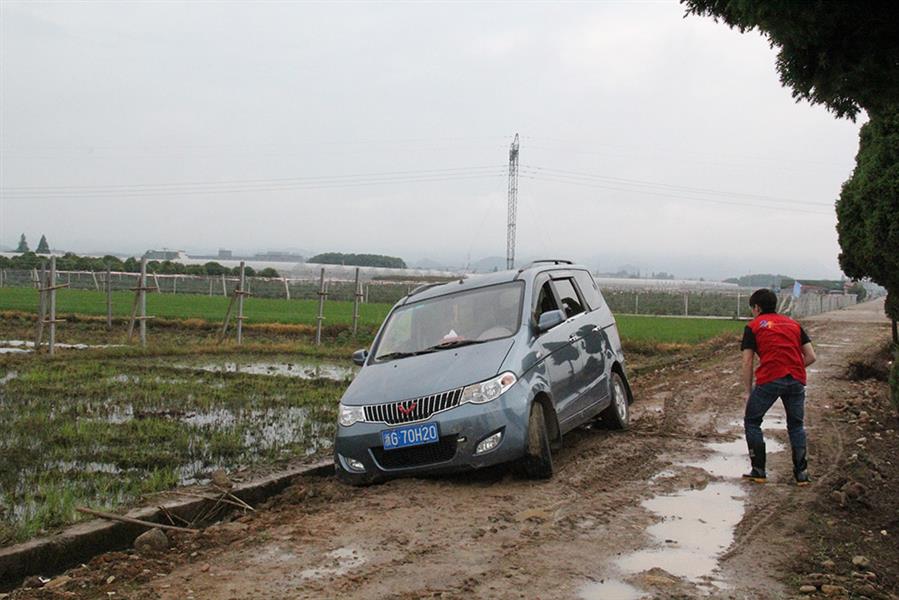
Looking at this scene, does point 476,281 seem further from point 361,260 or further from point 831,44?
point 361,260

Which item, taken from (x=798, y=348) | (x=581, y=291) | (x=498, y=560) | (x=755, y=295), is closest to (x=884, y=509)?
(x=798, y=348)

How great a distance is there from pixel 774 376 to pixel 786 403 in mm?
268

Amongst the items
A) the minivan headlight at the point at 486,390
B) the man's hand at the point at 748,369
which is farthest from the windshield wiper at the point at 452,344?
the man's hand at the point at 748,369

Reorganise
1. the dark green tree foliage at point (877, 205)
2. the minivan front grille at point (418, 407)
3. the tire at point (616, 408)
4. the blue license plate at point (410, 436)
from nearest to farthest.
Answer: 1. the blue license plate at point (410, 436)
2. the minivan front grille at point (418, 407)
3. the dark green tree foliage at point (877, 205)
4. the tire at point (616, 408)

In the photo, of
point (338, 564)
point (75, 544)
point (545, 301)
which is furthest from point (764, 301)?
point (75, 544)

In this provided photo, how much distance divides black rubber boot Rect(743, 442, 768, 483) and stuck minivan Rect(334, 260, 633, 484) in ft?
5.50

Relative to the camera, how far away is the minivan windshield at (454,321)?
26.8 ft

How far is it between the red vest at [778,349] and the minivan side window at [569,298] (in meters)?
2.28

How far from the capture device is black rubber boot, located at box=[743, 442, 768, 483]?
730 centimetres

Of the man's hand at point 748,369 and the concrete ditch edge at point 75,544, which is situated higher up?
the man's hand at point 748,369

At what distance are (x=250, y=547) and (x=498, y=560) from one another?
5.60 ft

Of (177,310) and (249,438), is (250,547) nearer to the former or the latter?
(249,438)

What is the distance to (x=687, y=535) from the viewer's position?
5.77 meters

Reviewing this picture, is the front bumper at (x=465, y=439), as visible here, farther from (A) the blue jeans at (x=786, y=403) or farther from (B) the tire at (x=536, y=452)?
(A) the blue jeans at (x=786, y=403)
